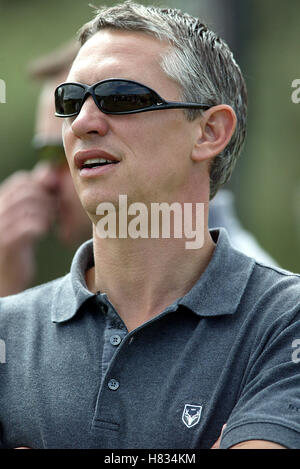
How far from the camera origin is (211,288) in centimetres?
253

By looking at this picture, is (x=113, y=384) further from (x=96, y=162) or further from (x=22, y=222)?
(x=22, y=222)

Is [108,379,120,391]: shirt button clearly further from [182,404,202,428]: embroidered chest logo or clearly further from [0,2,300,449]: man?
[182,404,202,428]: embroidered chest logo

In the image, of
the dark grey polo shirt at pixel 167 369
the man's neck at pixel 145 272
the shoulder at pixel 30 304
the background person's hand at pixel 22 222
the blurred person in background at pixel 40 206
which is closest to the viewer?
the dark grey polo shirt at pixel 167 369

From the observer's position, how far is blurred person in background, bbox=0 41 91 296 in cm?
445

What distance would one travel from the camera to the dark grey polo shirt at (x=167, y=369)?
2281 millimetres

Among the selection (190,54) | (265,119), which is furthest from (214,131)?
(265,119)

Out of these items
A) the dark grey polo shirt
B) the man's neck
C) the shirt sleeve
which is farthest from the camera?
the man's neck

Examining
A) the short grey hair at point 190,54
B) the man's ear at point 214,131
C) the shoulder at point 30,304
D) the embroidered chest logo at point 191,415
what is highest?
the short grey hair at point 190,54

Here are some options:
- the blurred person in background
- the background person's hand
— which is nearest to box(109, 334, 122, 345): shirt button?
the blurred person in background

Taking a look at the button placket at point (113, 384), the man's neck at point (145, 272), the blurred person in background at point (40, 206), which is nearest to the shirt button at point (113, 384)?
the button placket at point (113, 384)

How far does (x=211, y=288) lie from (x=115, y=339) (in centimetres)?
32

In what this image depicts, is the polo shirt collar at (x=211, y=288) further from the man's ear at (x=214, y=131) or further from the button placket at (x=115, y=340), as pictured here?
the man's ear at (x=214, y=131)

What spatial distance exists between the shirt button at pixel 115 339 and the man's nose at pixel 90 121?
22.4 inches

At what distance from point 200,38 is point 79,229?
1.96m
